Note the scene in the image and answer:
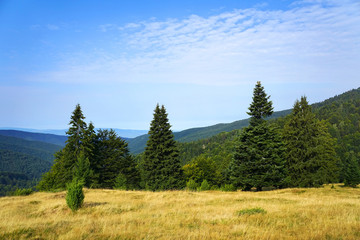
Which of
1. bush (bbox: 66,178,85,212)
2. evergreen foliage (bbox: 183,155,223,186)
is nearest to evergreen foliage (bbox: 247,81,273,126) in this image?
bush (bbox: 66,178,85,212)

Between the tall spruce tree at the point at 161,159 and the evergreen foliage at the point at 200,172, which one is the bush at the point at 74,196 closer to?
the tall spruce tree at the point at 161,159

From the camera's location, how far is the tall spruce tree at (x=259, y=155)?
28438mm

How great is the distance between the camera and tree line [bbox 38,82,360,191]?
29.1m

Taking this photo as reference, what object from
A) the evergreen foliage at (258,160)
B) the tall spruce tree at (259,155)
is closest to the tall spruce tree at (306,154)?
the tall spruce tree at (259,155)

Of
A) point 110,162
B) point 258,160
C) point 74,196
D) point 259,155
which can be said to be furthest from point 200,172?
point 74,196

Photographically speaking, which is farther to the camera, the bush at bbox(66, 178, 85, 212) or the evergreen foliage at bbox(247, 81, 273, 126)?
the evergreen foliage at bbox(247, 81, 273, 126)

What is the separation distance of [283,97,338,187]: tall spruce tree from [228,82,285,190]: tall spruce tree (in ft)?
11.6

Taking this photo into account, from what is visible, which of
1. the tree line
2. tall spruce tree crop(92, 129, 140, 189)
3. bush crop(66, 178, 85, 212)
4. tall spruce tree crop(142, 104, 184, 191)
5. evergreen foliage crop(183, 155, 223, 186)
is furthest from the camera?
evergreen foliage crop(183, 155, 223, 186)

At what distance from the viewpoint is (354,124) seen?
184 meters

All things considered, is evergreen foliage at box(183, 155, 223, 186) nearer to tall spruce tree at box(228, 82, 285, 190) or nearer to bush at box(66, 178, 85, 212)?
tall spruce tree at box(228, 82, 285, 190)

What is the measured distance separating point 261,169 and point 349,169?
3424 centimetres

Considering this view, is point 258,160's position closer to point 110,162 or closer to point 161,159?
point 161,159

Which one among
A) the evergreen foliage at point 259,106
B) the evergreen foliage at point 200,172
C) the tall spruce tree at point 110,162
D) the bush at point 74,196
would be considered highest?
the evergreen foliage at point 259,106

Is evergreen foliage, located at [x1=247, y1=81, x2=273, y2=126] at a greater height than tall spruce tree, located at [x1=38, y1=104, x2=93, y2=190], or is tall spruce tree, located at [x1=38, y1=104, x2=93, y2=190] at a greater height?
evergreen foliage, located at [x1=247, y1=81, x2=273, y2=126]
